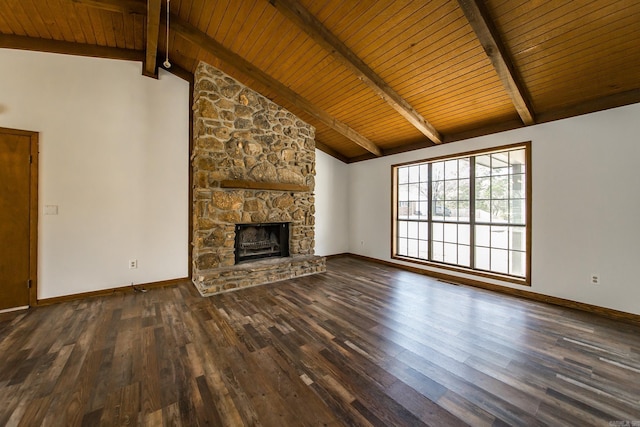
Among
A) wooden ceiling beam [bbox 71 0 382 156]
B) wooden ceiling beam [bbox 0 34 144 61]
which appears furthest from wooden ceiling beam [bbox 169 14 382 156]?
wooden ceiling beam [bbox 0 34 144 61]

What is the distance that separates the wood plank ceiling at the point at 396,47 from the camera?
7.63 ft

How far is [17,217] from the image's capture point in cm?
300

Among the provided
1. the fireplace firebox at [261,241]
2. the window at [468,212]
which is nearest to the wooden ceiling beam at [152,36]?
the fireplace firebox at [261,241]

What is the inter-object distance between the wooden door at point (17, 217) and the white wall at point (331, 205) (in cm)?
447

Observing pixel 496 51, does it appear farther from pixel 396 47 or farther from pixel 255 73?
pixel 255 73

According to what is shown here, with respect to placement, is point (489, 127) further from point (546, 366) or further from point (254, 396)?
point (254, 396)

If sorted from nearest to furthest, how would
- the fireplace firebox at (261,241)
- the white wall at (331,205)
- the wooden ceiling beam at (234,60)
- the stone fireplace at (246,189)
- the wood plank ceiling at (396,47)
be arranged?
the wood plank ceiling at (396,47) → the wooden ceiling beam at (234,60) → the stone fireplace at (246,189) → the fireplace firebox at (261,241) → the white wall at (331,205)

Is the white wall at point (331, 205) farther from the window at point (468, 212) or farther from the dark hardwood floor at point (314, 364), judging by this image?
the dark hardwood floor at point (314, 364)

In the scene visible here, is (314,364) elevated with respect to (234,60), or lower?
lower

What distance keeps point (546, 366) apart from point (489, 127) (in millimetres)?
3307

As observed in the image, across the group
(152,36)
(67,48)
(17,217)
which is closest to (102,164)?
(17,217)

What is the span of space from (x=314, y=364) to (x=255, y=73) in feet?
12.9

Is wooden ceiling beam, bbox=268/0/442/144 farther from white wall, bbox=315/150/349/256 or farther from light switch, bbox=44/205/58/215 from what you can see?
light switch, bbox=44/205/58/215

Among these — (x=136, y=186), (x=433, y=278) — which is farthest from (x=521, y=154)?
(x=136, y=186)
